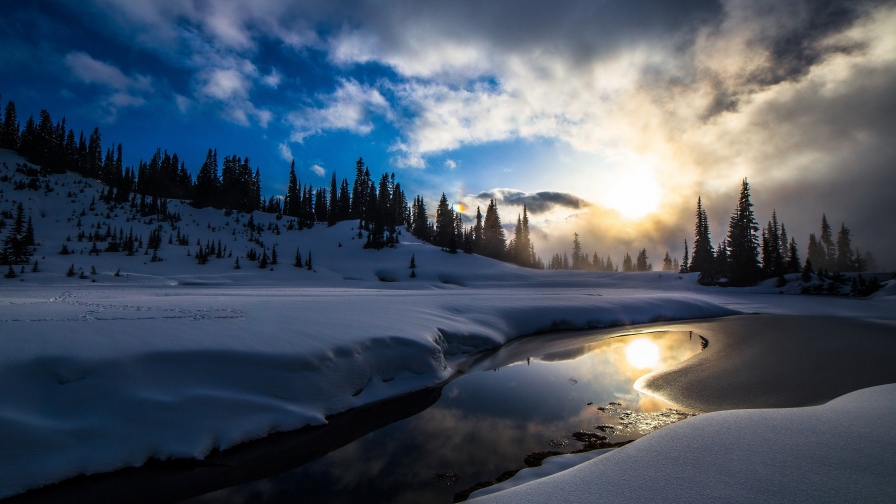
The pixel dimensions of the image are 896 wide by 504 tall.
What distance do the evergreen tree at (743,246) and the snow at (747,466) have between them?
155ft

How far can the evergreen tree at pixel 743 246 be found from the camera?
4222 cm

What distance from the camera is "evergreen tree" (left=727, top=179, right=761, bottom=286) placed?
42219 millimetres

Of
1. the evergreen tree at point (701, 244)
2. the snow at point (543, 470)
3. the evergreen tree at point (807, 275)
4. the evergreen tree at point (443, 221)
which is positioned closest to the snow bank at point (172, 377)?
the snow at point (543, 470)

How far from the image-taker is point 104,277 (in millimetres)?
28016

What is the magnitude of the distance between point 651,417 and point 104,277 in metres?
37.3

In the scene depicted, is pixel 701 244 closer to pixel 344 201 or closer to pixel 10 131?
pixel 344 201

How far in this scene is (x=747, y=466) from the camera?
350cm

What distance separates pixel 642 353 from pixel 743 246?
43485 millimetres

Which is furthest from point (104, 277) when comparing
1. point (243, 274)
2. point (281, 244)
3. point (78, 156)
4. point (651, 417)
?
point (78, 156)

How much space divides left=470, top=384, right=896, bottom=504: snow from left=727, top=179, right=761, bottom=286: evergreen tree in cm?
4726

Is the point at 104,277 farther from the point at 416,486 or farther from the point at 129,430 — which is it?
the point at 416,486

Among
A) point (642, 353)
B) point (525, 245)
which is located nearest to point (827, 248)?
point (525, 245)

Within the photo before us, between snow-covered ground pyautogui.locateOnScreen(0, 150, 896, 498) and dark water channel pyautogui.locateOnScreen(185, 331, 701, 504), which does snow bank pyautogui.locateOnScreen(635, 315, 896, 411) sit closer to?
dark water channel pyautogui.locateOnScreen(185, 331, 701, 504)

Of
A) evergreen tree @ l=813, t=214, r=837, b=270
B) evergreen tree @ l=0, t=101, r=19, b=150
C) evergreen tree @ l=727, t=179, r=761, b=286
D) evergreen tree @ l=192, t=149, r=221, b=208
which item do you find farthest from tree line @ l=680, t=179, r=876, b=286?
evergreen tree @ l=0, t=101, r=19, b=150
